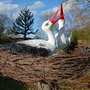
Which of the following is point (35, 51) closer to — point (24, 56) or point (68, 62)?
point (24, 56)

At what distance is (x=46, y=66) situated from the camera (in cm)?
142

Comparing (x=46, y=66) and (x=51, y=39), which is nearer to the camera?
(x=46, y=66)

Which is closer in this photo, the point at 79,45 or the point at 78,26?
the point at 79,45

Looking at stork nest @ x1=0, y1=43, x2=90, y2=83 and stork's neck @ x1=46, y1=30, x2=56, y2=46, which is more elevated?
stork's neck @ x1=46, y1=30, x2=56, y2=46

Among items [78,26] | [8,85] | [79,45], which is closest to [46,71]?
[79,45]

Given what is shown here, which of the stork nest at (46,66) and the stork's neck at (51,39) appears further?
the stork's neck at (51,39)

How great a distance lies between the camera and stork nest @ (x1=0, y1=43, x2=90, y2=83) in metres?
1.41

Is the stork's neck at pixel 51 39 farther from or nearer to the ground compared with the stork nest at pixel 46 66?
farther from the ground

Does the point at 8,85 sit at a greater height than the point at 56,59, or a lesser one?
lesser

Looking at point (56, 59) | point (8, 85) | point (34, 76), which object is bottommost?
point (8, 85)

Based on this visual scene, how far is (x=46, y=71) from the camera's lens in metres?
1.41

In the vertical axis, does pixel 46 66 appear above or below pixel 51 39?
below

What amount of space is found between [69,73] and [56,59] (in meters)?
0.12

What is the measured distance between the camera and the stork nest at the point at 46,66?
55.6 inches
